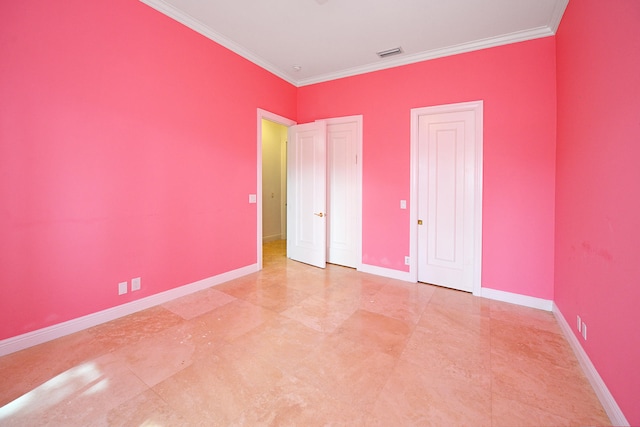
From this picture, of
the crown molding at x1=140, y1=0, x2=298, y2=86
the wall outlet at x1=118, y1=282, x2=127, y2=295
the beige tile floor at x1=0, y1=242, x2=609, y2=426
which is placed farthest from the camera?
the crown molding at x1=140, y1=0, x2=298, y2=86

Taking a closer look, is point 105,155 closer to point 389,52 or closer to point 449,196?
point 389,52

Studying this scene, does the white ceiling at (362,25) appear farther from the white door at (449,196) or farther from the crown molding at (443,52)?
the white door at (449,196)

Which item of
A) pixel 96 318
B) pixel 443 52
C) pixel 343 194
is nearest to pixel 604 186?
pixel 443 52

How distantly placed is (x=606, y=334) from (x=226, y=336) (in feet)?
9.02

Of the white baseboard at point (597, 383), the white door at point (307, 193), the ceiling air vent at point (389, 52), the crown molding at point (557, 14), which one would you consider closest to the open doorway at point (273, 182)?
the white door at point (307, 193)

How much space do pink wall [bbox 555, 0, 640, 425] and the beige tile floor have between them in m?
0.39

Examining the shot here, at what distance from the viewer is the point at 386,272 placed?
3955 mm

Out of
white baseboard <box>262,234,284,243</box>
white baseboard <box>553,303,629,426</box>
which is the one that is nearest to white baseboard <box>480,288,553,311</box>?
white baseboard <box>553,303,629,426</box>

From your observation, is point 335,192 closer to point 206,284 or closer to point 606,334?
point 206,284

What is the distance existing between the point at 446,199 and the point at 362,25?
2377 millimetres

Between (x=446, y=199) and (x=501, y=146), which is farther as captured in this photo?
(x=446, y=199)

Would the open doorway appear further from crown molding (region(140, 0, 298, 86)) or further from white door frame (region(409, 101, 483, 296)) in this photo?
white door frame (region(409, 101, 483, 296))

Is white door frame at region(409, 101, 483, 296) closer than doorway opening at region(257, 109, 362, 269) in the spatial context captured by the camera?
Yes

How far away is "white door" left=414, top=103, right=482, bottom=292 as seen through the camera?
3.31m
